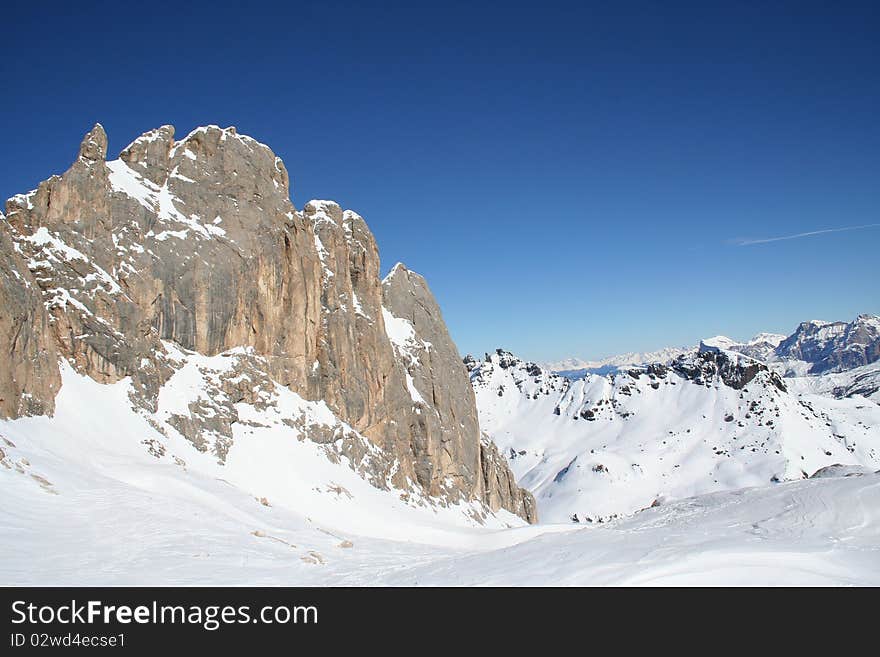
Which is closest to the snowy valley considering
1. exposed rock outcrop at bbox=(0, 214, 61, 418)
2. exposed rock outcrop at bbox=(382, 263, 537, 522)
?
exposed rock outcrop at bbox=(0, 214, 61, 418)

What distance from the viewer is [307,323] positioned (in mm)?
70750

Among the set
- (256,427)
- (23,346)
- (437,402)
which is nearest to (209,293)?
(256,427)

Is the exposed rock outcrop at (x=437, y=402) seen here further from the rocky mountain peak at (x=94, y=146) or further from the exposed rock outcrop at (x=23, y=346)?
the exposed rock outcrop at (x=23, y=346)

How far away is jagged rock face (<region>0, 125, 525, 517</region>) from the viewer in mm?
45188

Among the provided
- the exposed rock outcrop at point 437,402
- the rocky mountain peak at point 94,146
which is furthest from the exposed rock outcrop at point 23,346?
the exposed rock outcrop at point 437,402

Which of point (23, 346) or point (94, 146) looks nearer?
point (23, 346)

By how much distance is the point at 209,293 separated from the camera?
193 ft

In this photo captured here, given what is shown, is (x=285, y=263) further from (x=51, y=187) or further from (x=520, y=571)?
(x=520, y=571)

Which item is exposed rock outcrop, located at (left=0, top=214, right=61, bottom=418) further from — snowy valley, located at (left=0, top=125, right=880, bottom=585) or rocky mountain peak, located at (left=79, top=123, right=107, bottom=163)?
rocky mountain peak, located at (left=79, top=123, right=107, bottom=163)

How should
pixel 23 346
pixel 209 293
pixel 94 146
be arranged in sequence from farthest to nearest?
pixel 209 293, pixel 94 146, pixel 23 346

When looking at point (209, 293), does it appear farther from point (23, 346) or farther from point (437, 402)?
point (437, 402)

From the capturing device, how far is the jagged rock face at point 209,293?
45.2m
